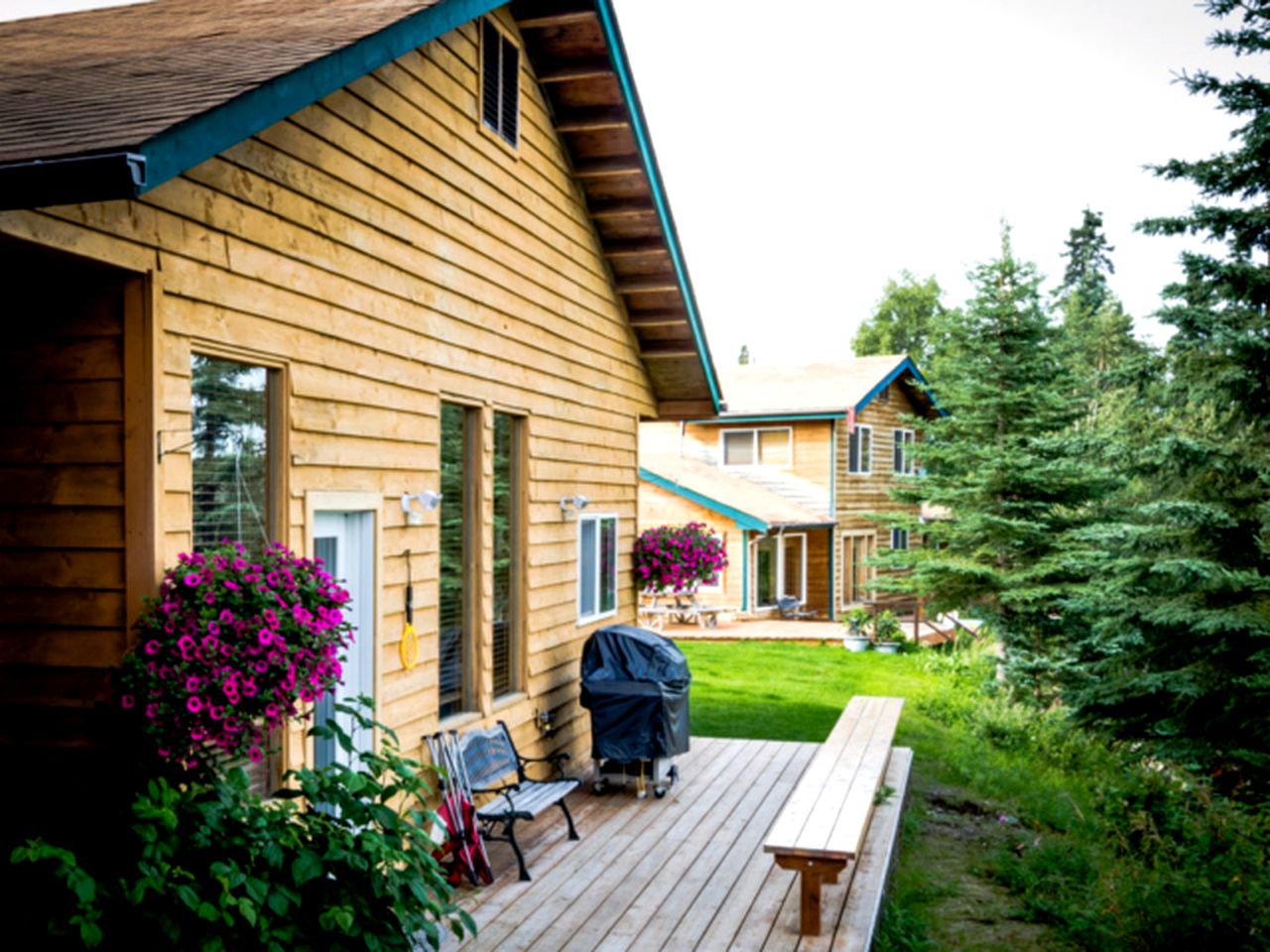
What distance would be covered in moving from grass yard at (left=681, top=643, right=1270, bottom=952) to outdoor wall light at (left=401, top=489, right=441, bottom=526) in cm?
360

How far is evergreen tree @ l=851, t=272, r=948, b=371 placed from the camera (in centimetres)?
6425

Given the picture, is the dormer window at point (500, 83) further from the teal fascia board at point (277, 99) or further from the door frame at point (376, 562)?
the door frame at point (376, 562)

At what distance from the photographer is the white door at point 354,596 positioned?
595cm

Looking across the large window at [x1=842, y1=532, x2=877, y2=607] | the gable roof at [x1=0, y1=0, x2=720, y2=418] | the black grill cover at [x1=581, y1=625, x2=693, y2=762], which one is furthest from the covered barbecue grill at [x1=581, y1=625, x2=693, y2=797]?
the large window at [x1=842, y1=532, x2=877, y2=607]

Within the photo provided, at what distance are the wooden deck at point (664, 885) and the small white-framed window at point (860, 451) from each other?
20070 millimetres

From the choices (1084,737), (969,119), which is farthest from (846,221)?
(1084,737)

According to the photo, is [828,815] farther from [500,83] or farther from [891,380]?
[891,380]

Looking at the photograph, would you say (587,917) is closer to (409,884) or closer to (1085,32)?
(409,884)

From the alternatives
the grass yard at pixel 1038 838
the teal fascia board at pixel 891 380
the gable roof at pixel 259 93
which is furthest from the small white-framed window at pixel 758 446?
the gable roof at pixel 259 93

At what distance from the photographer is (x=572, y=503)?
31.0 feet

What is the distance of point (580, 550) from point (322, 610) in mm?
5483

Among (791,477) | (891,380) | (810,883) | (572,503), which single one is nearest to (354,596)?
(810,883)

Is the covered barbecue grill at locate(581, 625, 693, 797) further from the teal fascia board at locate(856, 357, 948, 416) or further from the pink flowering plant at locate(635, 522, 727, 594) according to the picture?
the teal fascia board at locate(856, 357, 948, 416)

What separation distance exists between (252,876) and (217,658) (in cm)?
78
